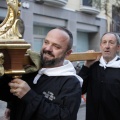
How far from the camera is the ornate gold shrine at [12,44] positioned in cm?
137

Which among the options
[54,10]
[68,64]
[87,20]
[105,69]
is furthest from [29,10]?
[68,64]

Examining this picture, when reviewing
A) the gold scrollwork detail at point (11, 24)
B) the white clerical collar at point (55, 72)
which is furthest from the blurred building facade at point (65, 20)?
the gold scrollwork detail at point (11, 24)

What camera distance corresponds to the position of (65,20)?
13375mm

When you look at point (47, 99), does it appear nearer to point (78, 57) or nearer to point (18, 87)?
point (18, 87)

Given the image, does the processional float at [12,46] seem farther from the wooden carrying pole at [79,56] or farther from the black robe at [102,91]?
the black robe at [102,91]

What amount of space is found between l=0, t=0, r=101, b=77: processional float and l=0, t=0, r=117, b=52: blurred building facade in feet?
30.2

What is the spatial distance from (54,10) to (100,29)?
4.28m

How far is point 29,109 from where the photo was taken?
60.5 inches

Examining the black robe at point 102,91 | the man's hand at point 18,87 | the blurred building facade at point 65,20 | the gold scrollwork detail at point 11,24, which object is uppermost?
the blurred building facade at point 65,20

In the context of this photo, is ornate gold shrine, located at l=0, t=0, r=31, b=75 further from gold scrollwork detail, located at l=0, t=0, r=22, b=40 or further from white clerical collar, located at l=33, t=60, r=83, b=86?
white clerical collar, located at l=33, t=60, r=83, b=86

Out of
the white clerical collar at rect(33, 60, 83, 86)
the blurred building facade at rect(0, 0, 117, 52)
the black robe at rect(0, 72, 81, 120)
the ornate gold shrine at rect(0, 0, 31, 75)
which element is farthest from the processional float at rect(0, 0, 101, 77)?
the blurred building facade at rect(0, 0, 117, 52)

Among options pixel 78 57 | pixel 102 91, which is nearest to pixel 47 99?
pixel 78 57

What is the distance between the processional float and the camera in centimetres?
137

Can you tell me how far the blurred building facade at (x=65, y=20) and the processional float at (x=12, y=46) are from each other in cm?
921
